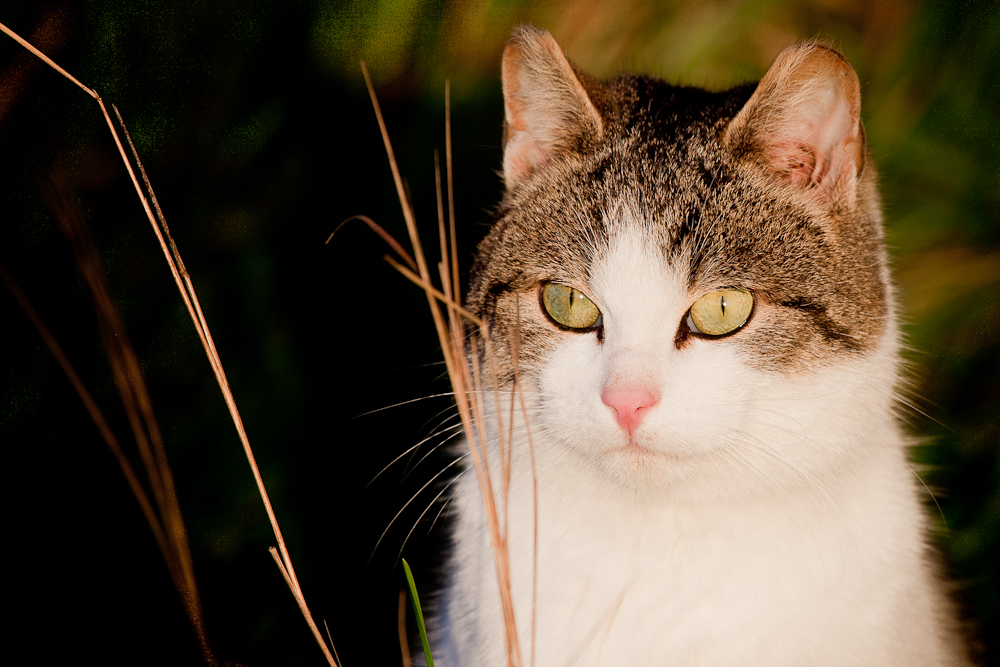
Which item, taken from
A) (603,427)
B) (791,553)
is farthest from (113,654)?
(791,553)

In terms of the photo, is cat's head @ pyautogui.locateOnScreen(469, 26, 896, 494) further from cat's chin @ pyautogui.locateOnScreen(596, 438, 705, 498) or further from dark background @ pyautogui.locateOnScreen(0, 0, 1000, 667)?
dark background @ pyautogui.locateOnScreen(0, 0, 1000, 667)

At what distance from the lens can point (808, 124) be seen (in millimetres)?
1051

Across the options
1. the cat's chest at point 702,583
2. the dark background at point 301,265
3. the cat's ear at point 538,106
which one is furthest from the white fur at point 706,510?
the dark background at point 301,265

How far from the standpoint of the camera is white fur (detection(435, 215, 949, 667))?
0.95m

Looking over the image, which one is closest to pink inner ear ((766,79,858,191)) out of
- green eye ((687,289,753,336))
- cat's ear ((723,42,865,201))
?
cat's ear ((723,42,865,201))

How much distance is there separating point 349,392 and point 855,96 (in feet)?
4.41

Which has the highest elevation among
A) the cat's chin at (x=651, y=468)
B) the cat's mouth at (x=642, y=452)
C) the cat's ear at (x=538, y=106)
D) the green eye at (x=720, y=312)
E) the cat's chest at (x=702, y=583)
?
the cat's ear at (x=538, y=106)

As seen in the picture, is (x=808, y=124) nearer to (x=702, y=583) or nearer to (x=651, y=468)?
(x=651, y=468)

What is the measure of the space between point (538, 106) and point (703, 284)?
42 cm

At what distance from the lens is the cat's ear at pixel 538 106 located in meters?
1.09

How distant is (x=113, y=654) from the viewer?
155 centimetres

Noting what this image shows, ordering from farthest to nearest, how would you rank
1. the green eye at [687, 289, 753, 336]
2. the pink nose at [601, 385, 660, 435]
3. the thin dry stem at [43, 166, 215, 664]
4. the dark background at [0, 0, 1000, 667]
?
the dark background at [0, 0, 1000, 667] → the thin dry stem at [43, 166, 215, 664] → the green eye at [687, 289, 753, 336] → the pink nose at [601, 385, 660, 435]

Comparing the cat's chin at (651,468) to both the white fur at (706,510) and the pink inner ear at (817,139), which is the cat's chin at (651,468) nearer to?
the white fur at (706,510)

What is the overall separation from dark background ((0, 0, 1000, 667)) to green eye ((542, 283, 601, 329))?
1.87 feet
